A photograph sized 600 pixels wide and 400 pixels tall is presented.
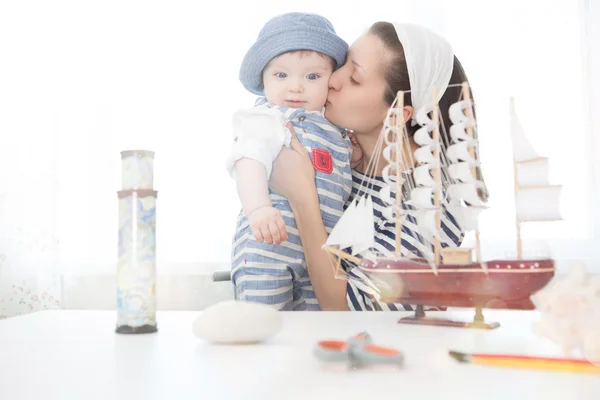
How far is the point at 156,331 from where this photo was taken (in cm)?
73

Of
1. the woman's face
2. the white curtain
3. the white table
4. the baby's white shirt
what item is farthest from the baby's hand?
the white curtain

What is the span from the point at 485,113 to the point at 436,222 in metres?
1.11

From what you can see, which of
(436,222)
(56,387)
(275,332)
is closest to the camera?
(56,387)

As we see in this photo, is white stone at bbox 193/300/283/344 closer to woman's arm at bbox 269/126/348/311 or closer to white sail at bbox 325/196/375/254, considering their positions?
white sail at bbox 325/196/375/254

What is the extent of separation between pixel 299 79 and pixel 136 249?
2.03 ft

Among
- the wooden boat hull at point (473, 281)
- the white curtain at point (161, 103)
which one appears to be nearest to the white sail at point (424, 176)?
the wooden boat hull at point (473, 281)

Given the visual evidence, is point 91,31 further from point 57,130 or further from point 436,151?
point 436,151

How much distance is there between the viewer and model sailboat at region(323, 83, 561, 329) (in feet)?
2.33

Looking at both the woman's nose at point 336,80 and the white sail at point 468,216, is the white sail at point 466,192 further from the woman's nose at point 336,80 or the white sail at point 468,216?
the woman's nose at point 336,80

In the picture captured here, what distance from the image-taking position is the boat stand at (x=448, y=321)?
0.74 m

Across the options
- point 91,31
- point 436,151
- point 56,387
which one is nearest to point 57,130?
point 91,31

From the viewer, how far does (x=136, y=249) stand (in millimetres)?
712

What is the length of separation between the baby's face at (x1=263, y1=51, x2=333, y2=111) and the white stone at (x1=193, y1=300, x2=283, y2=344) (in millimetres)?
652

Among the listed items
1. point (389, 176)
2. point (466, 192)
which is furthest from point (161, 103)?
point (466, 192)
